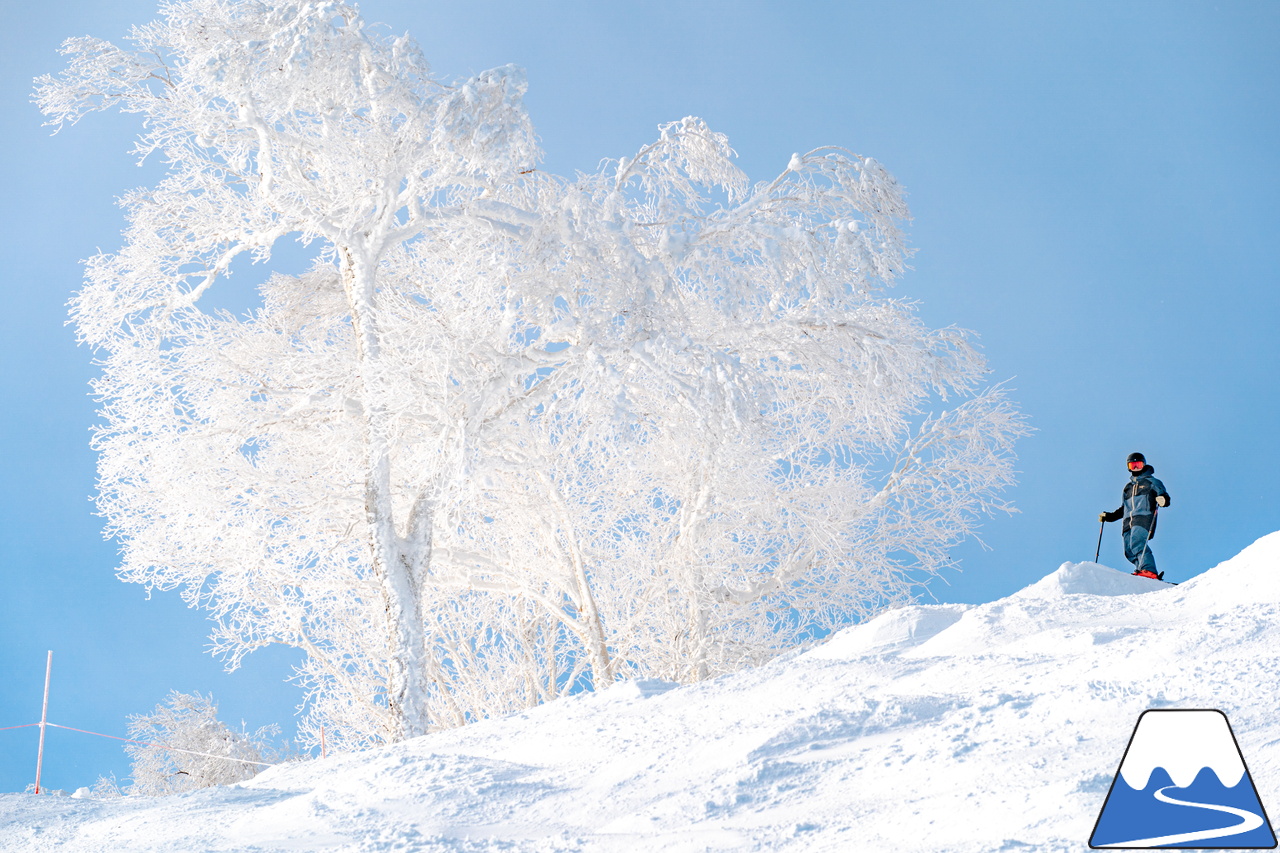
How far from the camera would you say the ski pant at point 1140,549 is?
8742 millimetres

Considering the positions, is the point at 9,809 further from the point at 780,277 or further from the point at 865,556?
the point at 865,556


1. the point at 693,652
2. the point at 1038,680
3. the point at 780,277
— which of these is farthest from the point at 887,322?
the point at 1038,680

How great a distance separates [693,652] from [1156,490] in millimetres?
4490

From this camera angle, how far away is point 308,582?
1082cm

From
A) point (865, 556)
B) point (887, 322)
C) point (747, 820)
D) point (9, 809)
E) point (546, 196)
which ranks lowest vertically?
point (747, 820)

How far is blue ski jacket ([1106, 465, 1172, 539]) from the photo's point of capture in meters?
8.71

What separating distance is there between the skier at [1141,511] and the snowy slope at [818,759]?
2.46 meters

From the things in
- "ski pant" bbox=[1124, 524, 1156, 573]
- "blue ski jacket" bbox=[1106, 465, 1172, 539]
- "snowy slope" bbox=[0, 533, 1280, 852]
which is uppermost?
"blue ski jacket" bbox=[1106, 465, 1172, 539]

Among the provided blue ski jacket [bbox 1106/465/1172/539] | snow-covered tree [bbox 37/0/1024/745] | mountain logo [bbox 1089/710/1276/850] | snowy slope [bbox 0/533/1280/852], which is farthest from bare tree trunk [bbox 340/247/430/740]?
mountain logo [bbox 1089/710/1276/850]

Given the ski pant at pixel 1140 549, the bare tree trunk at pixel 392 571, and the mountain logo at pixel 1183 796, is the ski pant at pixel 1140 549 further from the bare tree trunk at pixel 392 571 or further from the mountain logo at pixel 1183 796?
the bare tree trunk at pixel 392 571

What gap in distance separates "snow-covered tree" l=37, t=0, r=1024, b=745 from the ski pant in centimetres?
187

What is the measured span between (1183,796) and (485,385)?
20.0 ft

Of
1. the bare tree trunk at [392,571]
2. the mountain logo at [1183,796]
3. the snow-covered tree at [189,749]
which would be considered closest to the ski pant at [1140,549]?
the mountain logo at [1183,796]

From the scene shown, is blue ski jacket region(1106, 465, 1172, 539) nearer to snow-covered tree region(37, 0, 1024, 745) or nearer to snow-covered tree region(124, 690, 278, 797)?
snow-covered tree region(37, 0, 1024, 745)
